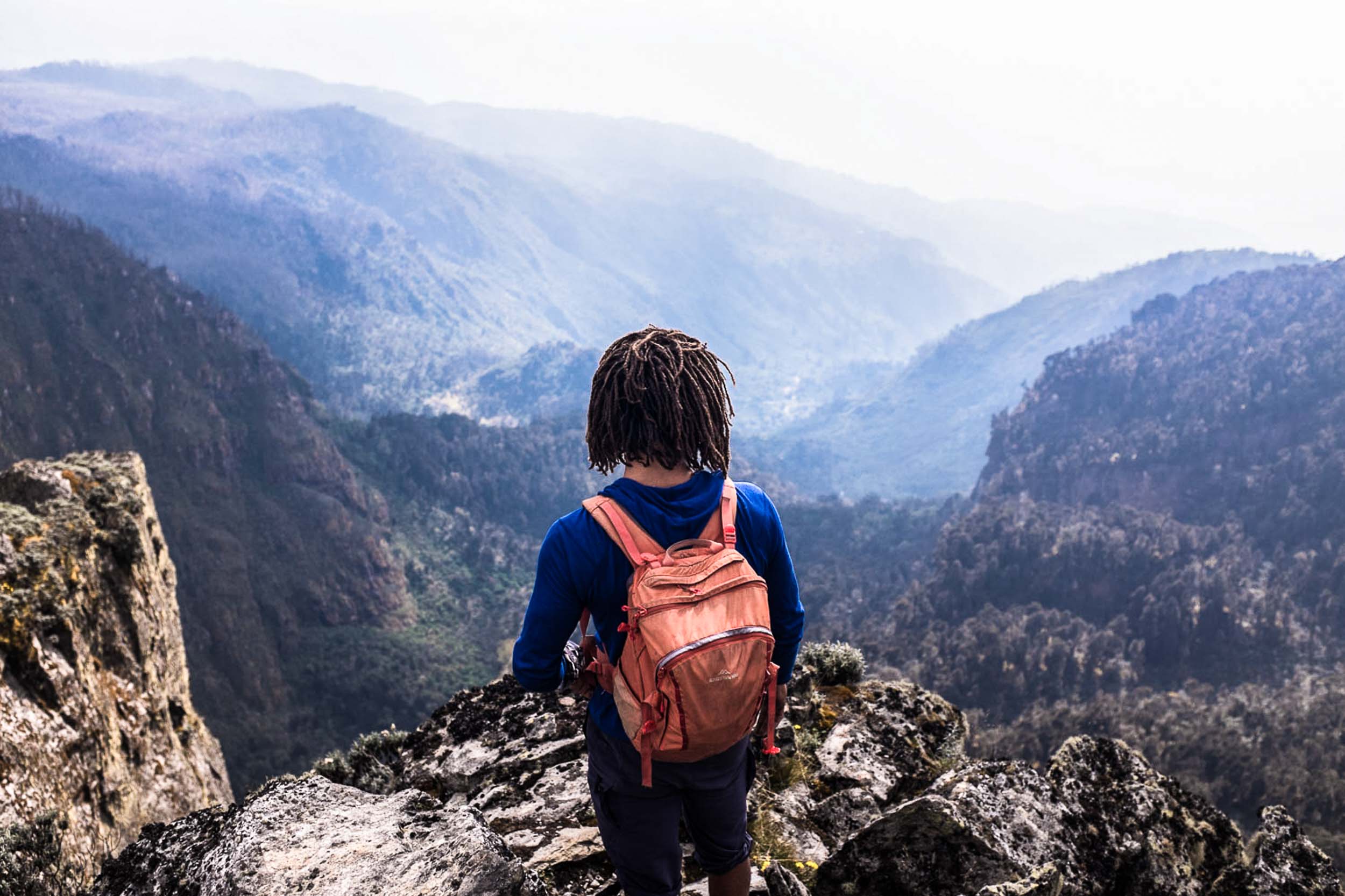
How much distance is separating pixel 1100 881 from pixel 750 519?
3184mm

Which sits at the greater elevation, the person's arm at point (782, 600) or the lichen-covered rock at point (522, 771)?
the person's arm at point (782, 600)

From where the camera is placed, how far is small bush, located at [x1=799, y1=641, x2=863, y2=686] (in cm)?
748

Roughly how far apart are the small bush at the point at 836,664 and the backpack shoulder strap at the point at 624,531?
5024 millimetres

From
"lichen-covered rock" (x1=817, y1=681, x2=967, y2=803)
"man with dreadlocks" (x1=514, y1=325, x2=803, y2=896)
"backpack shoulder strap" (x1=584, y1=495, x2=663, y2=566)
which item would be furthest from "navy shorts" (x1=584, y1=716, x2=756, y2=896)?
"lichen-covered rock" (x1=817, y1=681, x2=967, y2=803)

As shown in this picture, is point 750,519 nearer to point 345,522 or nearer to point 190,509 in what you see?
point 190,509

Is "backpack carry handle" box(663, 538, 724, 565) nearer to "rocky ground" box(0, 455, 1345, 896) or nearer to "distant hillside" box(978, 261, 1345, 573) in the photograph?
"rocky ground" box(0, 455, 1345, 896)

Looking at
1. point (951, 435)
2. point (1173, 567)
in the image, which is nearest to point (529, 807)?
point (1173, 567)

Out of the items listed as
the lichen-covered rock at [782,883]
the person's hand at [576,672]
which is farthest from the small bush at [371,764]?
the person's hand at [576,672]

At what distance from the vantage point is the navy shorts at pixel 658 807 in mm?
3010

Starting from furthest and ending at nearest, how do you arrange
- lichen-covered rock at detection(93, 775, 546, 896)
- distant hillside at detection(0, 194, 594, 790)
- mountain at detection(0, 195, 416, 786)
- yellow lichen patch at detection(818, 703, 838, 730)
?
1. distant hillside at detection(0, 194, 594, 790)
2. mountain at detection(0, 195, 416, 786)
3. yellow lichen patch at detection(818, 703, 838, 730)
4. lichen-covered rock at detection(93, 775, 546, 896)

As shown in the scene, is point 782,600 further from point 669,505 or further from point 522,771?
point 522,771

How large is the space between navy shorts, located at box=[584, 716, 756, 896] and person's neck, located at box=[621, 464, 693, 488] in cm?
94

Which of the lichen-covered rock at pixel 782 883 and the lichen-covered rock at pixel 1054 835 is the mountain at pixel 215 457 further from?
the lichen-covered rock at pixel 1054 835

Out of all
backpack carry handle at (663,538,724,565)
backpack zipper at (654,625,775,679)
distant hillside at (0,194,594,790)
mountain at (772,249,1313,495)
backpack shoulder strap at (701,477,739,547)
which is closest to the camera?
backpack zipper at (654,625,775,679)
